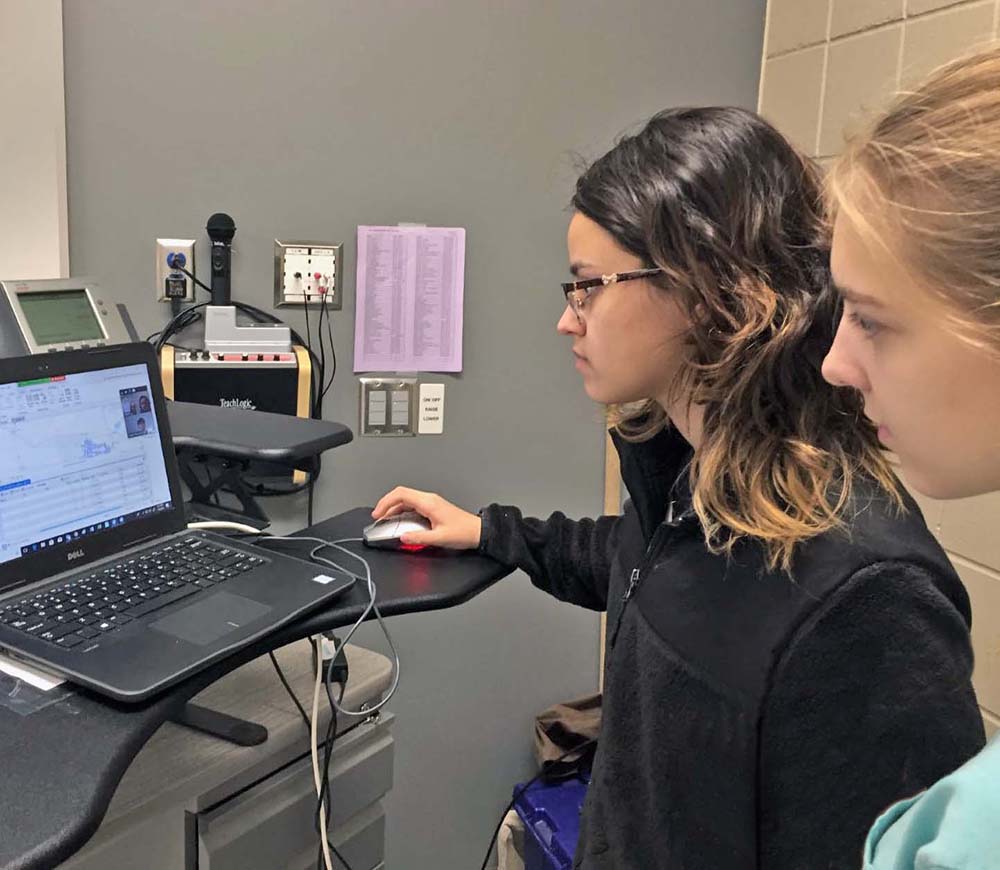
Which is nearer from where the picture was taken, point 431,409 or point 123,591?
point 123,591

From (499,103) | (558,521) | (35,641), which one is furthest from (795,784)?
(499,103)

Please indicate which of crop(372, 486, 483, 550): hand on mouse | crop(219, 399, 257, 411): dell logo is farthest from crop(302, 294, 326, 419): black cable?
crop(372, 486, 483, 550): hand on mouse

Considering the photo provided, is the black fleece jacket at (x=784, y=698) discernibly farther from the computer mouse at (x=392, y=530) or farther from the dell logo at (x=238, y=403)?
the dell logo at (x=238, y=403)

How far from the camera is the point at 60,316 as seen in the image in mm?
1092

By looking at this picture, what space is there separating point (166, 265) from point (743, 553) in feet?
3.95

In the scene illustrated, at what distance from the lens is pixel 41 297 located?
1.09m

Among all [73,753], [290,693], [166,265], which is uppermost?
[166,265]

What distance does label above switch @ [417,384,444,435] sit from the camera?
188 cm

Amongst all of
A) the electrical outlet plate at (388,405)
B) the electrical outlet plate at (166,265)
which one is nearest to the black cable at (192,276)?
the electrical outlet plate at (166,265)

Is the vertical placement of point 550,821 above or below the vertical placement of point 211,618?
below

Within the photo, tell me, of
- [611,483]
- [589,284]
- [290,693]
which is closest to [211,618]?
[290,693]

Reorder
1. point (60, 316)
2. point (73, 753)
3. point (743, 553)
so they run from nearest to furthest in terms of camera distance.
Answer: point (73, 753) < point (743, 553) < point (60, 316)

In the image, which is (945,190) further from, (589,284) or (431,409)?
(431,409)

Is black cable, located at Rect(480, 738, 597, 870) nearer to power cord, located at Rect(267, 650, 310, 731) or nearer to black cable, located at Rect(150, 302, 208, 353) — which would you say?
power cord, located at Rect(267, 650, 310, 731)
